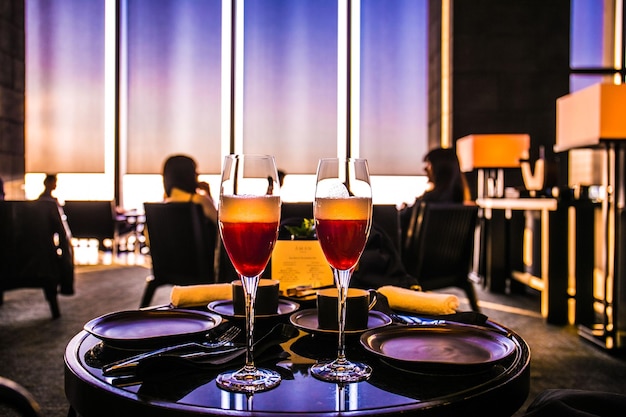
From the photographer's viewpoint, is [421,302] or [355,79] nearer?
[421,302]

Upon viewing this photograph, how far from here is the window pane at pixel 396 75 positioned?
7.40 metres

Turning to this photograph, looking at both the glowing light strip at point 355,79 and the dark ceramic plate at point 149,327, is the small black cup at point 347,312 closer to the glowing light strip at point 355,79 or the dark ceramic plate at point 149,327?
the dark ceramic plate at point 149,327

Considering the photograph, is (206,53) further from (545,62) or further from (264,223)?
(264,223)

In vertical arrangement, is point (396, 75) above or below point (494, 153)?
above

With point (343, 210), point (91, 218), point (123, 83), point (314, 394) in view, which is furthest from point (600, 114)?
point (123, 83)

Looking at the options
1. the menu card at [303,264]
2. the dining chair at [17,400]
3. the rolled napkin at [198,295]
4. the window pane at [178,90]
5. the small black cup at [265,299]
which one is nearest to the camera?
the dining chair at [17,400]

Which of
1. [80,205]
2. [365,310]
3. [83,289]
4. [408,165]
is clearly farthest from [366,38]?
[365,310]

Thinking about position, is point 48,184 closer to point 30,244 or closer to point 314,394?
point 30,244

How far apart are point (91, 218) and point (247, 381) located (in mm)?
6043

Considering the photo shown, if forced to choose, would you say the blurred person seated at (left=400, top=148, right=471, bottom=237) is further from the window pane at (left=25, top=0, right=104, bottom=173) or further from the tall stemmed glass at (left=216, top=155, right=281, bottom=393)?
the window pane at (left=25, top=0, right=104, bottom=173)

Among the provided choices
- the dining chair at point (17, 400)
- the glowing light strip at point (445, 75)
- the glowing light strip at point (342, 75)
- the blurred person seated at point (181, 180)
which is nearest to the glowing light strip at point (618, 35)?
the glowing light strip at point (445, 75)

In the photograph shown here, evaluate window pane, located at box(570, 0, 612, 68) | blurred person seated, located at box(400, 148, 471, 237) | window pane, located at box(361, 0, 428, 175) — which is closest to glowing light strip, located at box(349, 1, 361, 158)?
window pane, located at box(361, 0, 428, 175)

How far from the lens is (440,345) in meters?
0.74

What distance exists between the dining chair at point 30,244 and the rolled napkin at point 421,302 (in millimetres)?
2809
